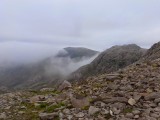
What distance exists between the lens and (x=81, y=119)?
51.0 feet

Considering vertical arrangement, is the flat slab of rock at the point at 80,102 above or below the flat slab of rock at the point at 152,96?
below

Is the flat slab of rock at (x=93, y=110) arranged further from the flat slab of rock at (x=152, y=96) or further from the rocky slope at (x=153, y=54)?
the rocky slope at (x=153, y=54)

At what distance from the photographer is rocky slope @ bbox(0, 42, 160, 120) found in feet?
51.7

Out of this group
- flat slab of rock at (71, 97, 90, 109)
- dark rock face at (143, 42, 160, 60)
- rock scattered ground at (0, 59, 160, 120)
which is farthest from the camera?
dark rock face at (143, 42, 160, 60)

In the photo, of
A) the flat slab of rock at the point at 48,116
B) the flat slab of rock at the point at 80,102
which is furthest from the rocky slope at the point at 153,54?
the flat slab of rock at the point at 48,116

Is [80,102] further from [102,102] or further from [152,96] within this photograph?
[152,96]

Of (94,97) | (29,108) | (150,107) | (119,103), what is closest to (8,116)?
(29,108)

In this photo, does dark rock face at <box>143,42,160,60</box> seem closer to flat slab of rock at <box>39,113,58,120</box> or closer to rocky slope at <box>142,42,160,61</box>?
rocky slope at <box>142,42,160,61</box>

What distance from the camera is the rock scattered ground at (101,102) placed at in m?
15.8

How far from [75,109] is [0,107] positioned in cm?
513

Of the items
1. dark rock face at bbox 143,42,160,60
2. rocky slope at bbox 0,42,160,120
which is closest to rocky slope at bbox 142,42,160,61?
dark rock face at bbox 143,42,160,60

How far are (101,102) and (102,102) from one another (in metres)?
0.05

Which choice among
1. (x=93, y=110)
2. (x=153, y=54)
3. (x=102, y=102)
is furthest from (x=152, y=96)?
(x=153, y=54)

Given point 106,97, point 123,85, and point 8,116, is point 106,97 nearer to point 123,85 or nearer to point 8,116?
point 123,85
